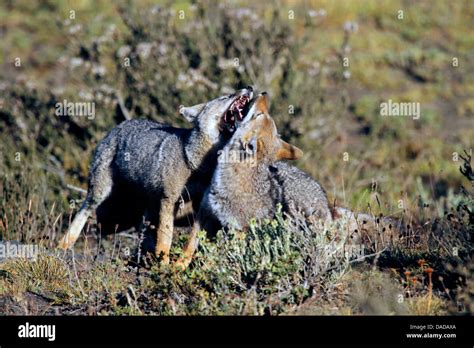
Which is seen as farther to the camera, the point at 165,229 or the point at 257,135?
the point at 165,229

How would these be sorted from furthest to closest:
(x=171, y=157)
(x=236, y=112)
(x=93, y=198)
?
(x=93, y=198) → (x=171, y=157) → (x=236, y=112)

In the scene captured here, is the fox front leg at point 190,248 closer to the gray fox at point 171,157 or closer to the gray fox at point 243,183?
the gray fox at point 243,183

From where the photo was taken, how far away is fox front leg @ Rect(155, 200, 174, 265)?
805 cm

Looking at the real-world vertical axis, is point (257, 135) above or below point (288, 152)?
above

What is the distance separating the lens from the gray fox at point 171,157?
8.16 m
